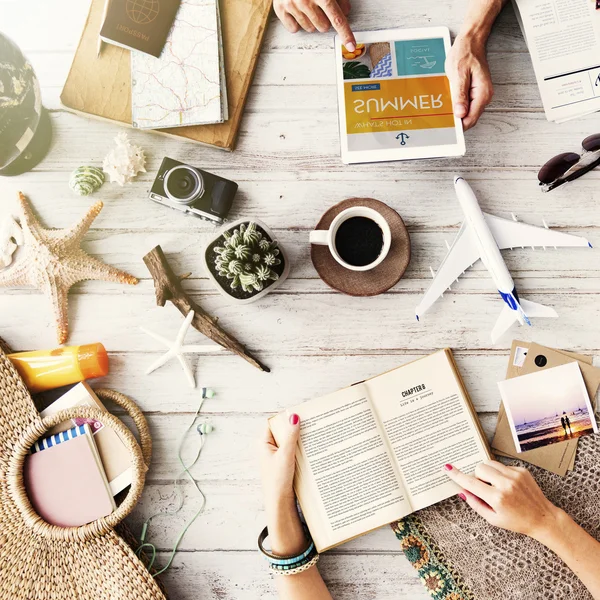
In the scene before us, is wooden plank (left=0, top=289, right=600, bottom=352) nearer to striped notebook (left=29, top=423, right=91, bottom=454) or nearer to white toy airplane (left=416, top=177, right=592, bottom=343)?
white toy airplane (left=416, top=177, right=592, bottom=343)

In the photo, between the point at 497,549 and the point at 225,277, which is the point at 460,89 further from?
the point at 497,549

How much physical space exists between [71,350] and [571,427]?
106 centimetres

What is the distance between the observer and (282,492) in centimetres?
107

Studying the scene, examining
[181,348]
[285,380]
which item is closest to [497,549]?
[285,380]

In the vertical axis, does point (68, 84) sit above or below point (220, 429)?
above

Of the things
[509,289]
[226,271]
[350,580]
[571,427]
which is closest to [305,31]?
[226,271]

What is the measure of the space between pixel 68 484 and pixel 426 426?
741 mm

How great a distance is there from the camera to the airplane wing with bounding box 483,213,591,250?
1.14m

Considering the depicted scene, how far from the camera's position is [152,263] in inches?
45.4

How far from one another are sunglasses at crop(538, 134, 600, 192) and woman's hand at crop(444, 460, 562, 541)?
1.97ft

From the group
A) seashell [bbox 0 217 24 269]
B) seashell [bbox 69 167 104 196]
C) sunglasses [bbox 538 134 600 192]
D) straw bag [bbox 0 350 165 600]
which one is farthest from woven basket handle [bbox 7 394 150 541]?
sunglasses [bbox 538 134 600 192]

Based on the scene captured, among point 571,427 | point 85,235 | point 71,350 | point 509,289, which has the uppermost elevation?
point 85,235

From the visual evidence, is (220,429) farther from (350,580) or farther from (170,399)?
(350,580)

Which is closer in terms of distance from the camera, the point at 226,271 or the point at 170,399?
the point at 226,271
